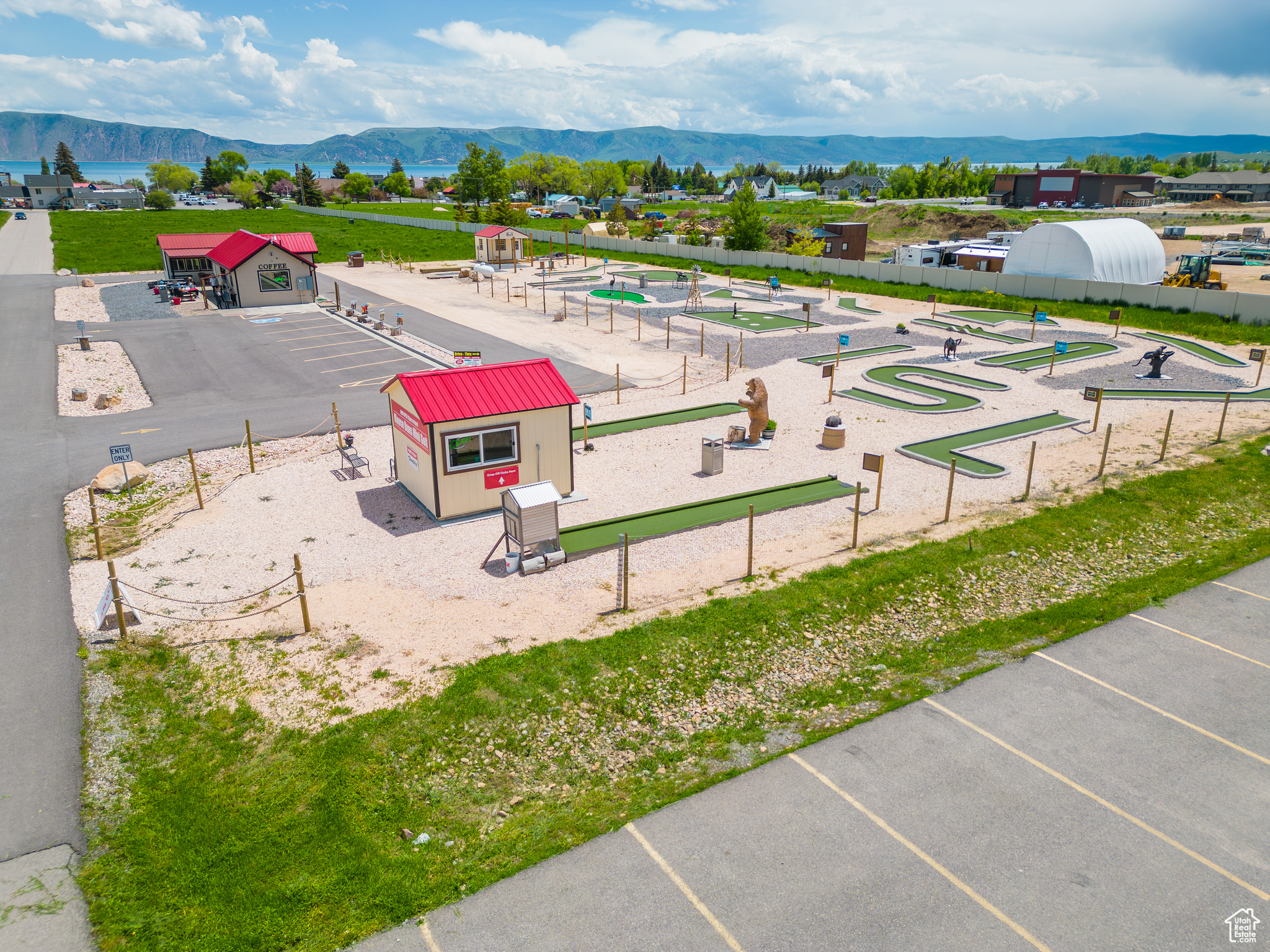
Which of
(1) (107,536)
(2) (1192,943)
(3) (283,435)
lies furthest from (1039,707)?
(3) (283,435)

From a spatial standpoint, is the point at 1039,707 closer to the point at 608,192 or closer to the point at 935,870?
the point at 935,870

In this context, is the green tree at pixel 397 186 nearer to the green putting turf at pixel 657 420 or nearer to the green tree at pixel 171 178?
the green tree at pixel 171 178

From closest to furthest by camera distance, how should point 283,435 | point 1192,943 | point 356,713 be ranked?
1. point 1192,943
2. point 356,713
3. point 283,435

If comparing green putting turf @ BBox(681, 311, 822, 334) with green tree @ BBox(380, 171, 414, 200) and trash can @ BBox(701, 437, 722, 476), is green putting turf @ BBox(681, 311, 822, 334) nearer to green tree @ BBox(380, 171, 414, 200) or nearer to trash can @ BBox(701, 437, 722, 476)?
trash can @ BBox(701, 437, 722, 476)

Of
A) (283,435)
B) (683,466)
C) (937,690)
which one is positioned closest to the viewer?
(937,690)

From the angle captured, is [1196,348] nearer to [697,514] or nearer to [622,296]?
[622,296]

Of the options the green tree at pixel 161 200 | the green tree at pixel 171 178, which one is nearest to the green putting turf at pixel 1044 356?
the green tree at pixel 161 200
